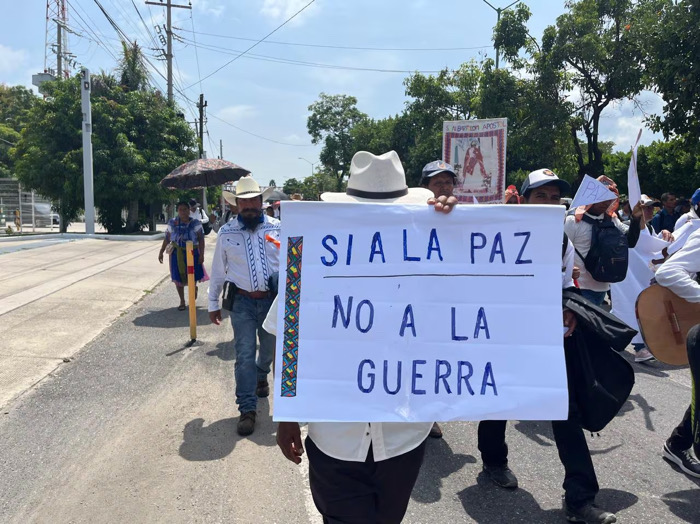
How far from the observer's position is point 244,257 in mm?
4340

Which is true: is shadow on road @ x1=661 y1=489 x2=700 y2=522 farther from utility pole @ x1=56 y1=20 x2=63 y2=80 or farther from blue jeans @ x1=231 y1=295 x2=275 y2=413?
utility pole @ x1=56 y1=20 x2=63 y2=80

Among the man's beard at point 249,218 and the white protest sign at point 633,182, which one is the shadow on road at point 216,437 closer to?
the man's beard at point 249,218

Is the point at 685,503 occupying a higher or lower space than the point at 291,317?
lower

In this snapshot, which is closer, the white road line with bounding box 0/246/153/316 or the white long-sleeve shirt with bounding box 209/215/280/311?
the white long-sleeve shirt with bounding box 209/215/280/311

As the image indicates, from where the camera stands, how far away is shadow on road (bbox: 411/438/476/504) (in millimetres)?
3281

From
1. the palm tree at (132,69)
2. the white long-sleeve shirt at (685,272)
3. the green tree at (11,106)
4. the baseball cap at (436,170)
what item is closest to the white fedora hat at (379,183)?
the white long-sleeve shirt at (685,272)

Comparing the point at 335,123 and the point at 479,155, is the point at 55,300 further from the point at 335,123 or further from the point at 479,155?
the point at 335,123

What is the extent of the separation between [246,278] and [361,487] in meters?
2.58

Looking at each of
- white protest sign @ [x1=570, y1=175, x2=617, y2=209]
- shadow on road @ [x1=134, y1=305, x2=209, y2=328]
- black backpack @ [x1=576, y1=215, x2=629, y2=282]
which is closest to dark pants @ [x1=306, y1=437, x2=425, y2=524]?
white protest sign @ [x1=570, y1=175, x2=617, y2=209]

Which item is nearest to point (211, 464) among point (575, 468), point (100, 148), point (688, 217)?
point (575, 468)

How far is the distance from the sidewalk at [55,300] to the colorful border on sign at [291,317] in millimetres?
3901

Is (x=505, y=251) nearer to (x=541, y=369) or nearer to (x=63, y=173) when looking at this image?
(x=541, y=369)

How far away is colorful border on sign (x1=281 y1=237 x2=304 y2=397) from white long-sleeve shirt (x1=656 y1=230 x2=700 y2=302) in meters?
2.34

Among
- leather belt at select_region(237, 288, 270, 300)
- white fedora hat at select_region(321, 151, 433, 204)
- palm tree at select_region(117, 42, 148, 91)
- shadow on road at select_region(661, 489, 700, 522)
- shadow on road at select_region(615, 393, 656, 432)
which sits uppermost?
palm tree at select_region(117, 42, 148, 91)
